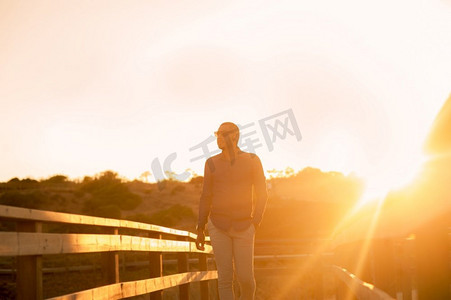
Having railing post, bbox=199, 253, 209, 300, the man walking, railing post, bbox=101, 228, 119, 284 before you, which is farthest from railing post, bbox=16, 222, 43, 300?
railing post, bbox=199, 253, 209, 300

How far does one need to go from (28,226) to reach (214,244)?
309 cm

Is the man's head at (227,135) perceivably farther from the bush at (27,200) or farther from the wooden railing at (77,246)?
the bush at (27,200)

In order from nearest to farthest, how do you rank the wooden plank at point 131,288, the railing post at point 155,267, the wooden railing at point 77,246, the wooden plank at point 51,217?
the wooden plank at point 51,217
the wooden railing at point 77,246
the wooden plank at point 131,288
the railing post at point 155,267

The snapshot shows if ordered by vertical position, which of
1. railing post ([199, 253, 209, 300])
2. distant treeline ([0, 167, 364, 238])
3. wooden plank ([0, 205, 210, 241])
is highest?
distant treeline ([0, 167, 364, 238])

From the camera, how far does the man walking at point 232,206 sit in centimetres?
675

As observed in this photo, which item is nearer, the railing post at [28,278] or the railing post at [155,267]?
the railing post at [28,278]

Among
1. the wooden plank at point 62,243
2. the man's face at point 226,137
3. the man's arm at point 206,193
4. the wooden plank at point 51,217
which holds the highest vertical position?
the man's face at point 226,137

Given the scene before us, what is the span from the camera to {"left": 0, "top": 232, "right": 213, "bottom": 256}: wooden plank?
352 cm

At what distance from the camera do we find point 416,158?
2361 millimetres

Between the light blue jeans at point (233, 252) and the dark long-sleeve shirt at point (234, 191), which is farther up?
the dark long-sleeve shirt at point (234, 191)

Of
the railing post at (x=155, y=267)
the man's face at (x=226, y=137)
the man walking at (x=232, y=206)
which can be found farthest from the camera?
the railing post at (x=155, y=267)

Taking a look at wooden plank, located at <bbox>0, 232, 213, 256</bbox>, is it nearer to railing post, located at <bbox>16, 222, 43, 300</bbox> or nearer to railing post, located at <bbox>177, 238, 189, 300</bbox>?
railing post, located at <bbox>16, 222, 43, 300</bbox>

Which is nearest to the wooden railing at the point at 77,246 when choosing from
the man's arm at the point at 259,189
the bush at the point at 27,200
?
the man's arm at the point at 259,189

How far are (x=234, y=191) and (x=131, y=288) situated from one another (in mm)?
1593
